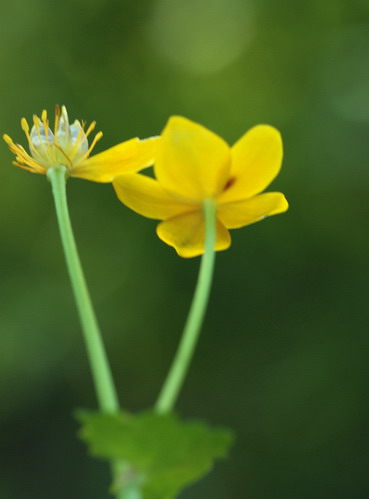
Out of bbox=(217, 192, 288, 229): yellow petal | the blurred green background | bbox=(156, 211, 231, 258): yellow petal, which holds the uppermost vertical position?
the blurred green background

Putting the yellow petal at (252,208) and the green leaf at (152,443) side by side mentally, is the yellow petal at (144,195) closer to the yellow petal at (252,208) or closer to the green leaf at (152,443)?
the yellow petal at (252,208)

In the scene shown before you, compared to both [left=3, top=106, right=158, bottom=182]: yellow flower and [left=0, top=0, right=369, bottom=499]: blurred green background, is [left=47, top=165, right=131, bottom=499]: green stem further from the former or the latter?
[left=0, top=0, right=369, bottom=499]: blurred green background

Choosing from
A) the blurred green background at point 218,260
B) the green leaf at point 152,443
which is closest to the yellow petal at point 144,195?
the green leaf at point 152,443

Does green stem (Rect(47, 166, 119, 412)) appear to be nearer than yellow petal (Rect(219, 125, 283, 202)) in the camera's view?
Yes

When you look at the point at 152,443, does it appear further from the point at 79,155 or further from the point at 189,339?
the point at 79,155

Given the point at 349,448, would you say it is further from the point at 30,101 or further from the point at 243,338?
the point at 30,101

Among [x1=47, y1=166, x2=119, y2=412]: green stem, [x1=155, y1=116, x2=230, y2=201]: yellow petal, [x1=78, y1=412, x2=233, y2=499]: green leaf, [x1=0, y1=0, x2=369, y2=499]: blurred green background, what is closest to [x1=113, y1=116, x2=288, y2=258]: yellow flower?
[x1=155, y1=116, x2=230, y2=201]: yellow petal

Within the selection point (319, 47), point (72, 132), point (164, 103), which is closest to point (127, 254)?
point (164, 103)
